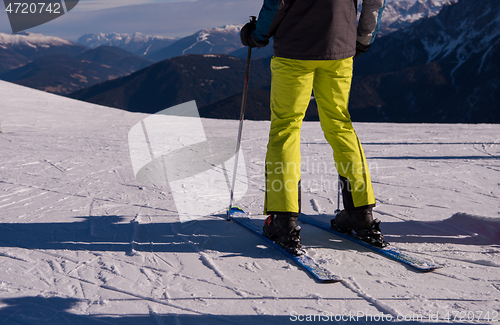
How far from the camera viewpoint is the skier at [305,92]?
2131 mm

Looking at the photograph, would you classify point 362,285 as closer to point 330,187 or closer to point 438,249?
point 438,249

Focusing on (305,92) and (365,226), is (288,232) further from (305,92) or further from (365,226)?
(305,92)

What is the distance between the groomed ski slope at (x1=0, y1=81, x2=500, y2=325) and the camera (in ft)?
5.43

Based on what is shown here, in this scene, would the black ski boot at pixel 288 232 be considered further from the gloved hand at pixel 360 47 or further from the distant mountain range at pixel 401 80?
the distant mountain range at pixel 401 80

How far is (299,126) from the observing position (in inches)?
88.6

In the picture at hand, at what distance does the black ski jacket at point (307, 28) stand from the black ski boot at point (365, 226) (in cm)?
97

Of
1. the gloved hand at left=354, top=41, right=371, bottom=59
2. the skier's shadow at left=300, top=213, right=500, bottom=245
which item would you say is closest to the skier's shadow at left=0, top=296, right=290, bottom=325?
the skier's shadow at left=300, top=213, right=500, bottom=245

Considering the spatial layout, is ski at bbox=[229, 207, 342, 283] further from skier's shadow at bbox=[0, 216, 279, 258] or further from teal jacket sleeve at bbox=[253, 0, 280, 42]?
teal jacket sleeve at bbox=[253, 0, 280, 42]

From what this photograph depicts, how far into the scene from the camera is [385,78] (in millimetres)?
121500

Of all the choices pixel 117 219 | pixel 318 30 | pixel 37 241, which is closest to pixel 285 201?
pixel 318 30

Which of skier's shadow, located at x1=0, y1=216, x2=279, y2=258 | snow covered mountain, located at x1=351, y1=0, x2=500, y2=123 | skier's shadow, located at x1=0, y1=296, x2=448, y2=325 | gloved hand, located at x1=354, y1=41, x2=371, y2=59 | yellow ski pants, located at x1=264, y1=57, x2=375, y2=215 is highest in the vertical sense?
snow covered mountain, located at x1=351, y1=0, x2=500, y2=123

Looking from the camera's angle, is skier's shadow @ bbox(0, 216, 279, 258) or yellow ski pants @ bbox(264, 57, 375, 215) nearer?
yellow ski pants @ bbox(264, 57, 375, 215)

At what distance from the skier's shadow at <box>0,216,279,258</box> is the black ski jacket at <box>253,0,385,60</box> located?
1214mm

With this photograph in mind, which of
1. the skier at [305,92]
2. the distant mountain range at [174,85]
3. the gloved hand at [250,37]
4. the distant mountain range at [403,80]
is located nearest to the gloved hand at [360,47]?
the skier at [305,92]
